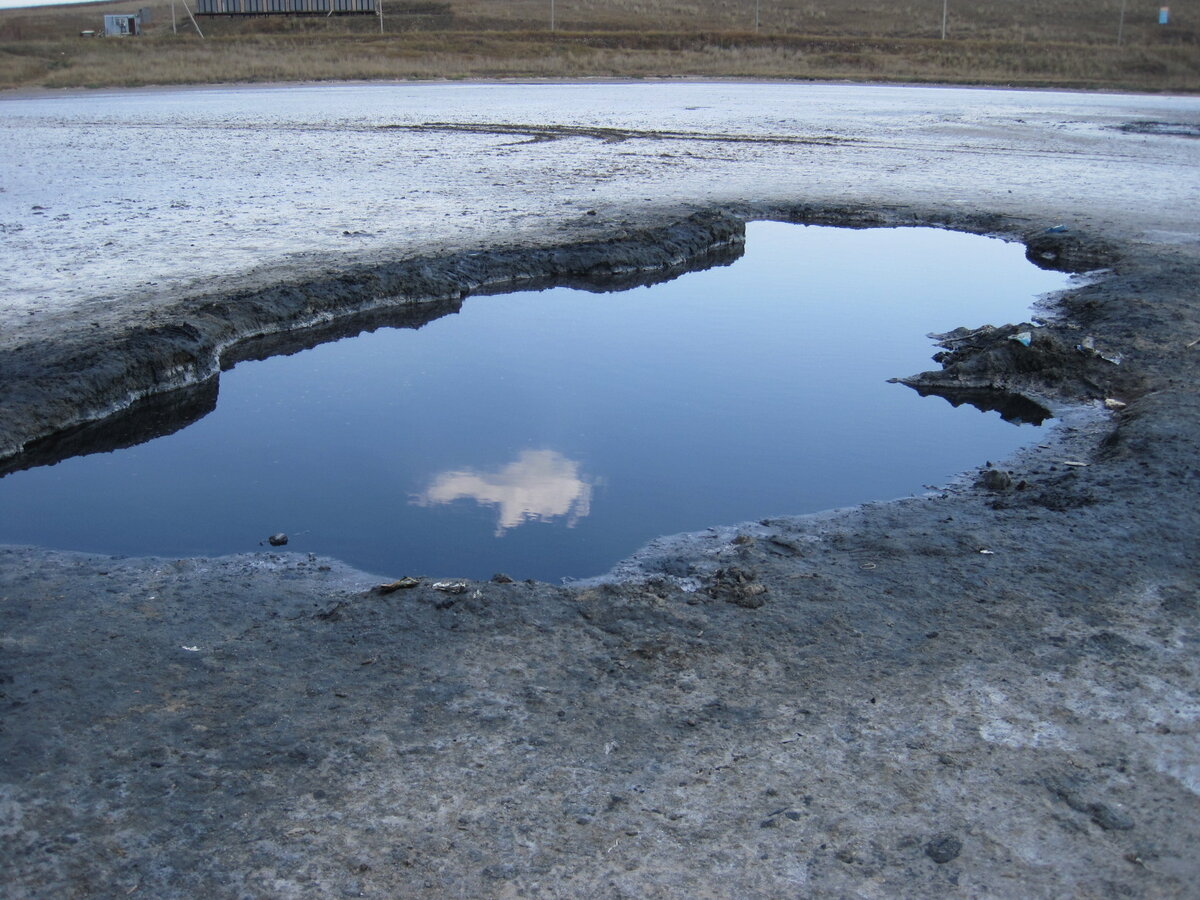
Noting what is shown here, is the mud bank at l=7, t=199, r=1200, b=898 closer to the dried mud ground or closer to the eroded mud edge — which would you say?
the dried mud ground

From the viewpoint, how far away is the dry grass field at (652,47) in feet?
117

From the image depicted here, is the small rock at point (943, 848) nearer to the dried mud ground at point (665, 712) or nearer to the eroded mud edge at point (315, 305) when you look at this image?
the dried mud ground at point (665, 712)

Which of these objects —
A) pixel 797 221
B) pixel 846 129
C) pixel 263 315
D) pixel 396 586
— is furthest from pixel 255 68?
pixel 396 586

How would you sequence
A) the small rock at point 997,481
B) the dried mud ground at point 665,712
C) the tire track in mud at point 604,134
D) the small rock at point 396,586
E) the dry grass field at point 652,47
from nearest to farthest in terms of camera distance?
the dried mud ground at point 665,712 < the small rock at point 396,586 < the small rock at point 997,481 < the tire track in mud at point 604,134 < the dry grass field at point 652,47

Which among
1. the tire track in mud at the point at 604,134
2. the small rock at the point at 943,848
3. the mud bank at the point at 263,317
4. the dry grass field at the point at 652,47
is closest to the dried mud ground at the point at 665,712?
the small rock at the point at 943,848

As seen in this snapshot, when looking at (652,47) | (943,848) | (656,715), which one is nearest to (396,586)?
(656,715)

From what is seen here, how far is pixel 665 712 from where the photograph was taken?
344 centimetres

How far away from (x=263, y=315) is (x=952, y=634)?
17.5 feet

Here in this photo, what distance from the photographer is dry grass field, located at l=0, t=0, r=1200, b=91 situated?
35.6 meters

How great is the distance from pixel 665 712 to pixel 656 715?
0.03 m

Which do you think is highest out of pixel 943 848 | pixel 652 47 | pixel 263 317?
pixel 652 47

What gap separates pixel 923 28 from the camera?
6134cm

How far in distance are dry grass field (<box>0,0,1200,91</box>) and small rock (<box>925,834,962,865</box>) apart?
33092 millimetres

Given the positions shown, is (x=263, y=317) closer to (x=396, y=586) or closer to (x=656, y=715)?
(x=396, y=586)
